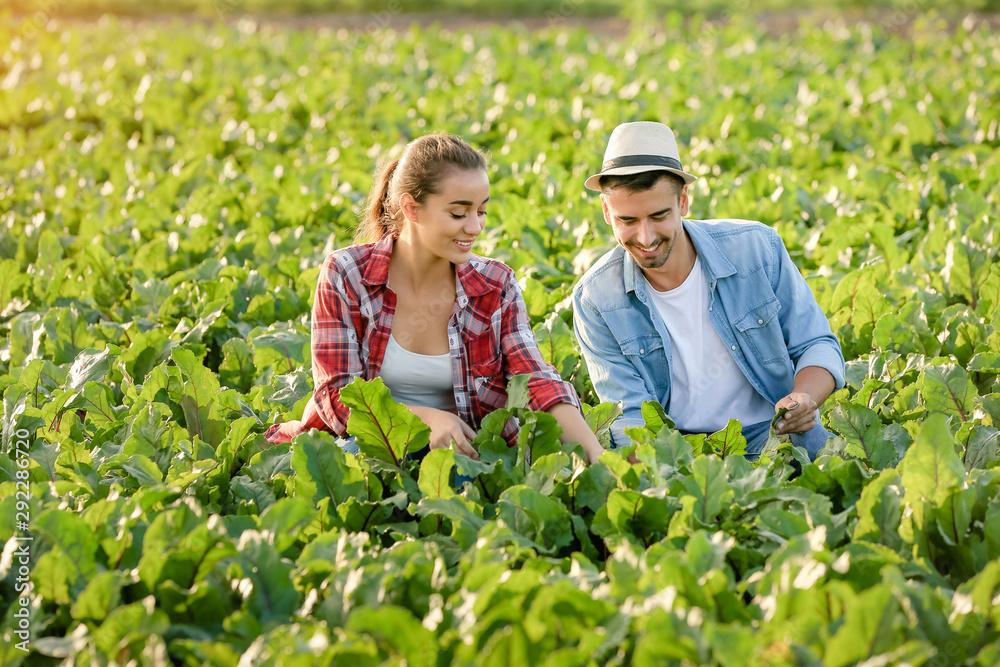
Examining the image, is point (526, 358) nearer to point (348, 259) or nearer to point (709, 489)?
point (348, 259)

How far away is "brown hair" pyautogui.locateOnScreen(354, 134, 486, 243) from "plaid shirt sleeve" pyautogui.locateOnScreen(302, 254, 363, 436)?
28 centimetres

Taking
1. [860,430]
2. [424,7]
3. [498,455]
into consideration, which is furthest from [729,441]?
[424,7]

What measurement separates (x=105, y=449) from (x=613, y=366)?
1617 mm

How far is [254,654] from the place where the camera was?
5.68 ft

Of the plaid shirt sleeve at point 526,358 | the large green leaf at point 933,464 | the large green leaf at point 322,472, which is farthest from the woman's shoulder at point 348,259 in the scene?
the large green leaf at point 933,464

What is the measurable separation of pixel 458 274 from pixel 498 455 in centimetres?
65

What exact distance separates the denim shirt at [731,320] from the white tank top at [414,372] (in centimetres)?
50

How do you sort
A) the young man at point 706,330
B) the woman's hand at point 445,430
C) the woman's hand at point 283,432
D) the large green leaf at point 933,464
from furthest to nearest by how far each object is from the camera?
the young man at point 706,330 < the woman's hand at point 283,432 < the woman's hand at point 445,430 < the large green leaf at point 933,464

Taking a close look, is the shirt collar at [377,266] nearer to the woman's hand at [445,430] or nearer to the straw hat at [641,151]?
the woman's hand at [445,430]

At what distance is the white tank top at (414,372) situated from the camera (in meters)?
3.04

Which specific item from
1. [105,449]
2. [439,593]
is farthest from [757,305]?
[105,449]

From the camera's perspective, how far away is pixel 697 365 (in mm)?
3186

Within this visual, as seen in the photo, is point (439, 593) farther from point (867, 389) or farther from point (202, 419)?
point (867, 389)

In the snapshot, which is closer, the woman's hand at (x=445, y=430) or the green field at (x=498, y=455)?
the green field at (x=498, y=455)
